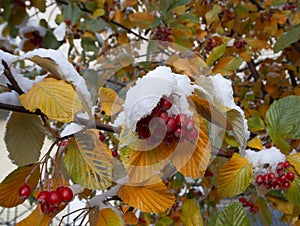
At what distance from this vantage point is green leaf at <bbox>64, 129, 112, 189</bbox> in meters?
0.45

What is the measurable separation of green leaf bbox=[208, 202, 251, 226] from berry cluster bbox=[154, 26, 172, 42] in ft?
2.68

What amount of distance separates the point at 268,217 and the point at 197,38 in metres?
0.66

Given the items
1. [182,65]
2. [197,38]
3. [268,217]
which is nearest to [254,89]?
[197,38]

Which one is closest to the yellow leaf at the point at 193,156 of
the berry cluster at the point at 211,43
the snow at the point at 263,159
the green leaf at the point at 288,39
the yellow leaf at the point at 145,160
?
the yellow leaf at the point at 145,160

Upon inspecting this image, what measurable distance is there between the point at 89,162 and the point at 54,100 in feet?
0.29

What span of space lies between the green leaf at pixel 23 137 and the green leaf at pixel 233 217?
0.91ft

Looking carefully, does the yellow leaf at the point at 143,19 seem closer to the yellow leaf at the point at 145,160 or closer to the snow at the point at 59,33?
the snow at the point at 59,33

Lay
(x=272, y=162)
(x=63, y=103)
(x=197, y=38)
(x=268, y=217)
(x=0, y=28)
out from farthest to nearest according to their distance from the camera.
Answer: (x=0, y=28)
(x=197, y=38)
(x=268, y=217)
(x=272, y=162)
(x=63, y=103)

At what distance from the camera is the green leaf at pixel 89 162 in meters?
0.45

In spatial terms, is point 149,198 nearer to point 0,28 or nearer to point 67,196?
point 67,196

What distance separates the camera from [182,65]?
78cm

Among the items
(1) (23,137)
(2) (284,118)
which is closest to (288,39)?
(2) (284,118)

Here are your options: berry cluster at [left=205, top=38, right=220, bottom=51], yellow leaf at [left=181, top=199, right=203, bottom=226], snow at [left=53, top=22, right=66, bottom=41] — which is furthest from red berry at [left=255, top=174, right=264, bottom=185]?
snow at [left=53, top=22, right=66, bottom=41]

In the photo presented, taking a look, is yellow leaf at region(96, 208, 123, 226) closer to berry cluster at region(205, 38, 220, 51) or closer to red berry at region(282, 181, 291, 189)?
red berry at region(282, 181, 291, 189)
